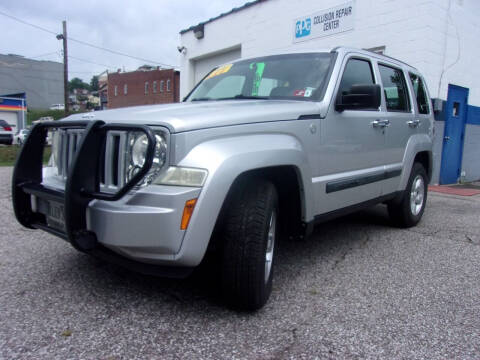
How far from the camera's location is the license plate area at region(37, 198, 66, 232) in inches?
92.3

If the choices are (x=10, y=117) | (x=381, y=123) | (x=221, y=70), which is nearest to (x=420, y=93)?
(x=381, y=123)

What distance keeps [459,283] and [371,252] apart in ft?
2.81

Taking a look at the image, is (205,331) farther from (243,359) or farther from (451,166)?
(451,166)

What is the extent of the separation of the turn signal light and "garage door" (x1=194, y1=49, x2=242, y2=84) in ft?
34.6

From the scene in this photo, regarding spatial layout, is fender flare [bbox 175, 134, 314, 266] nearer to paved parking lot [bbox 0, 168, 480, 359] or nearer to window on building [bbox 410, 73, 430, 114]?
paved parking lot [bbox 0, 168, 480, 359]

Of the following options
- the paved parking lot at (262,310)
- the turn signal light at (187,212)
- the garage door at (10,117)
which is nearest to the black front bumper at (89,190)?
the turn signal light at (187,212)

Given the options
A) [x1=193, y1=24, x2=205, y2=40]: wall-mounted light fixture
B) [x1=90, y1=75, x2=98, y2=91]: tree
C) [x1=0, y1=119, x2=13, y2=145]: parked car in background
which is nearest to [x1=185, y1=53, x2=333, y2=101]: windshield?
[x1=193, y1=24, x2=205, y2=40]: wall-mounted light fixture

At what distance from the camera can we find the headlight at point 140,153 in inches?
82.9

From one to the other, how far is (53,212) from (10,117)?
2945 centimetres

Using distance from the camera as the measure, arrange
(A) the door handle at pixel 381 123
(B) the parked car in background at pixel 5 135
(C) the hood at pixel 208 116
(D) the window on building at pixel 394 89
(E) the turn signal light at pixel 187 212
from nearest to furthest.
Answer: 1. (E) the turn signal light at pixel 187 212
2. (C) the hood at pixel 208 116
3. (A) the door handle at pixel 381 123
4. (D) the window on building at pixel 394 89
5. (B) the parked car in background at pixel 5 135

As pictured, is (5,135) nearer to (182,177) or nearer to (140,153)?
(140,153)

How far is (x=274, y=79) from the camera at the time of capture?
3490 millimetres

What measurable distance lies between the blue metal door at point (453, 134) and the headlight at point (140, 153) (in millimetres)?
7949

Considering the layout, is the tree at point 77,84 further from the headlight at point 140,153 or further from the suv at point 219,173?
the headlight at point 140,153
